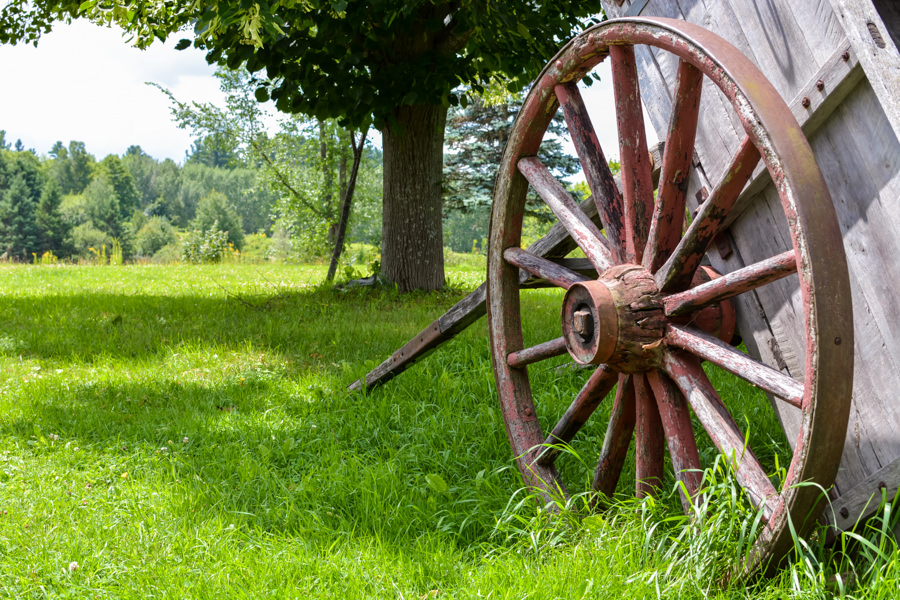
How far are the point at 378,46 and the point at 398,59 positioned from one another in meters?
0.27

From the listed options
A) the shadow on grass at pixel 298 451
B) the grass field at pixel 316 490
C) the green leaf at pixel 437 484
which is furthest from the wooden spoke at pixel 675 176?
Answer: the green leaf at pixel 437 484

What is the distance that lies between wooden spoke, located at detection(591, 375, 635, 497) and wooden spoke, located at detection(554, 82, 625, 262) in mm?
483

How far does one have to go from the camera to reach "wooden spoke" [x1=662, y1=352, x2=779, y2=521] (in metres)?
1.64

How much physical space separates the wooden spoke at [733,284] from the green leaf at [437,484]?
47.2 inches

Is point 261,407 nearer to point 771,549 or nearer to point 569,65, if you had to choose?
point 569,65

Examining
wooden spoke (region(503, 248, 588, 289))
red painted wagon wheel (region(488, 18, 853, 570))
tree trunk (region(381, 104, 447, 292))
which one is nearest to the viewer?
red painted wagon wheel (region(488, 18, 853, 570))

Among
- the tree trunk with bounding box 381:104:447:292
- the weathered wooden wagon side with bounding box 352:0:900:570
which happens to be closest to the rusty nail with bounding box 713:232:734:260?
the weathered wooden wagon side with bounding box 352:0:900:570

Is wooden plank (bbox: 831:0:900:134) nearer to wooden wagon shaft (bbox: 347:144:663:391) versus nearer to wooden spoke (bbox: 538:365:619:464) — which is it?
wooden wagon shaft (bbox: 347:144:663:391)

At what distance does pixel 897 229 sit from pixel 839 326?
16.6 inches

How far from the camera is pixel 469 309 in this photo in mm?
3232

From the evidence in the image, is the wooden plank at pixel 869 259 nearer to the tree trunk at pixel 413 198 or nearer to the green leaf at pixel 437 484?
the green leaf at pixel 437 484

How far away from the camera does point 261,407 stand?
12.8ft

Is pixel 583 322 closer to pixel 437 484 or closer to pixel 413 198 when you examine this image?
pixel 437 484

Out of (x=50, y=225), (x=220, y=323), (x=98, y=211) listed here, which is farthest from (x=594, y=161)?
(x=98, y=211)
